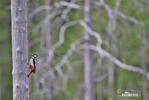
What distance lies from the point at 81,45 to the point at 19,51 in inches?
385

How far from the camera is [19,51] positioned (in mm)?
2943

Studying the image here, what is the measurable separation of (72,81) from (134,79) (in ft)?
9.98

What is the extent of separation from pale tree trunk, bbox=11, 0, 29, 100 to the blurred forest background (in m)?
4.00

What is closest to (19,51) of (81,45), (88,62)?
(88,62)

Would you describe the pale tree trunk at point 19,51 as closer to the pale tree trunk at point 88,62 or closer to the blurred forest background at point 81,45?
the blurred forest background at point 81,45

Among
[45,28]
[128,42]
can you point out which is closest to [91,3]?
[45,28]

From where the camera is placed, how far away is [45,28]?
11.2m

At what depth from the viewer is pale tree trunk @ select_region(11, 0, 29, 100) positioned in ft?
9.64

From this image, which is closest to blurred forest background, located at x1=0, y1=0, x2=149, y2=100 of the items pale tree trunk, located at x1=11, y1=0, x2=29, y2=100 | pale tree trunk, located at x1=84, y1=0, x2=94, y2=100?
pale tree trunk, located at x1=84, y1=0, x2=94, y2=100

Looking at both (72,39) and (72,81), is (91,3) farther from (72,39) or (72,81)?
(72,81)

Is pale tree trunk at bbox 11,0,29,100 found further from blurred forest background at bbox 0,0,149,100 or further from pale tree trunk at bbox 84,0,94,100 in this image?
pale tree trunk at bbox 84,0,94,100

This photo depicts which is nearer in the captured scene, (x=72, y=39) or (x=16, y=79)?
(x=16, y=79)

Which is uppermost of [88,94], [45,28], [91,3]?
[91,3]

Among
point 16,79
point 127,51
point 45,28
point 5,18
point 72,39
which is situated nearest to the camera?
point 16,79
